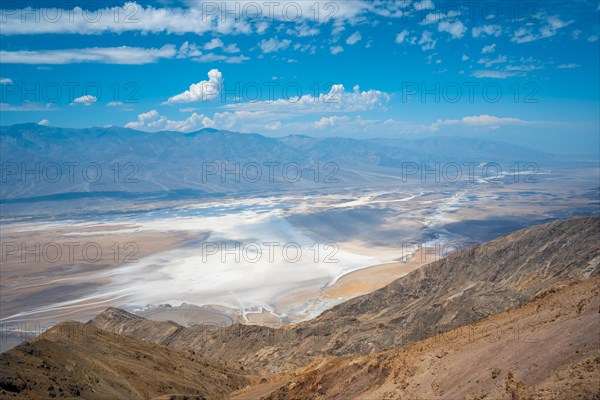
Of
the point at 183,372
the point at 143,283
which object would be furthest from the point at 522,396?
the point at 143,283

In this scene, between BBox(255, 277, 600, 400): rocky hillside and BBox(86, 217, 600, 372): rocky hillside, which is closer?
BBox(255, 277, 600, 400): rocky hillside

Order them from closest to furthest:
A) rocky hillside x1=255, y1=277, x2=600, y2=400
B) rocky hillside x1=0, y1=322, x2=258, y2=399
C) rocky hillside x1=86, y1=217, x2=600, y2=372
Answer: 1. rocky hillside x1=255, y1=277, x2=600, y2=400
2. rocky hillside x1=0, y1=322, x2=258, y2=399
3. rocky hillside x1=86, y1=217, x2=600, y2=372

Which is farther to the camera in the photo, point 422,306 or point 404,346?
point 422,306

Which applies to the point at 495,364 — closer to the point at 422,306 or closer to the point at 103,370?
the point at 103,370

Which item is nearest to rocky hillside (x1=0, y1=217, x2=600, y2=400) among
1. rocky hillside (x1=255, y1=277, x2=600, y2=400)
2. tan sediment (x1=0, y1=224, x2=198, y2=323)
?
rocky hillside (x1=255, y1=277, x2=600, y2=400)

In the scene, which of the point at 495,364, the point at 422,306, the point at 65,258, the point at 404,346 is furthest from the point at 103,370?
the point at 65,258

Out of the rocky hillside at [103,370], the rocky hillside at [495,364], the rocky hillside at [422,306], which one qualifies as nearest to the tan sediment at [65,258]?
the rocky hillside at [422,306]

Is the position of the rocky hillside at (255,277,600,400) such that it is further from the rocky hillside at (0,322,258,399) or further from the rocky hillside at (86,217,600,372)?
the rocky hillside at (86,217,600,372)

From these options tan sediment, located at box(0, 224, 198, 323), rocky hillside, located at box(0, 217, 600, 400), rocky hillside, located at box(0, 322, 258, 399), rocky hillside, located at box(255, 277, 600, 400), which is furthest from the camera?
tan sediment, located at box(0, 224, 198, 323)

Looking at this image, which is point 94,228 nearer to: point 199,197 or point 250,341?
point 199,197
